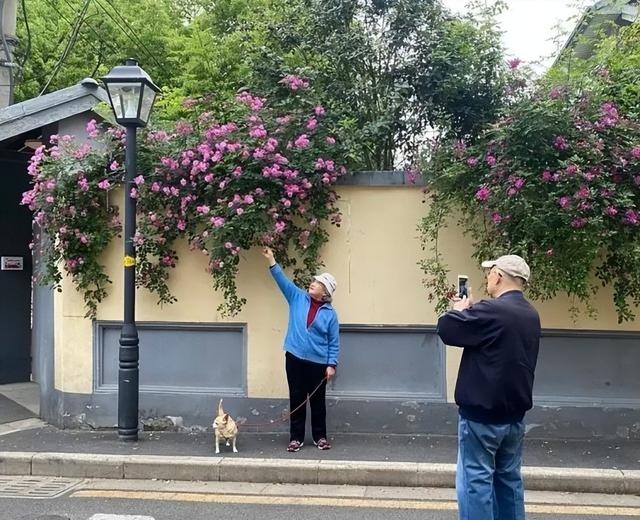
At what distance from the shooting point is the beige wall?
714 cm

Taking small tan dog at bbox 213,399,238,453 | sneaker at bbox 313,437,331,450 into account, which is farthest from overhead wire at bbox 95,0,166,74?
sneaker at bbox 313,437,331,450

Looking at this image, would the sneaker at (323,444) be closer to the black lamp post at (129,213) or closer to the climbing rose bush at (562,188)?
the black lamp post at (129,213)

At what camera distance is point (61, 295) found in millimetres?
7586

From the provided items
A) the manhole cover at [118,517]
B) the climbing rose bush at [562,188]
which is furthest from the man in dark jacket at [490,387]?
the manhole cover at [118,517]

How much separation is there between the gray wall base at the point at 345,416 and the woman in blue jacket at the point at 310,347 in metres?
0.60

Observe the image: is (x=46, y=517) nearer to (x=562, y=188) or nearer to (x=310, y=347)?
(x=310, y=347)

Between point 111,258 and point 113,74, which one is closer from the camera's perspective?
point 113,74

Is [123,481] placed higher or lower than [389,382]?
lower

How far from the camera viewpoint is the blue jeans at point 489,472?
13.2 feet

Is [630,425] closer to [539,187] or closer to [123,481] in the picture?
[539,187]

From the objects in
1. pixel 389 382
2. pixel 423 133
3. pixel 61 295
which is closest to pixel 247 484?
pixel 389 382

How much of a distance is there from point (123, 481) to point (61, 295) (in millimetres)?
2408

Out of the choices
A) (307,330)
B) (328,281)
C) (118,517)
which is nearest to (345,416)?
(307,330)

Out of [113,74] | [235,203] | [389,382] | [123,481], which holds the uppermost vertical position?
[113,74]
